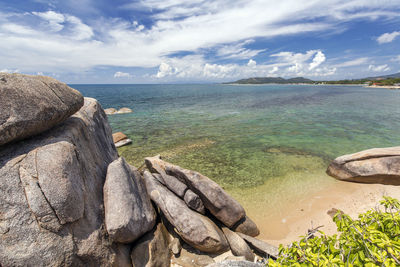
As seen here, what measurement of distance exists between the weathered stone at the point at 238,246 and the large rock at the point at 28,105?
848 centimetres

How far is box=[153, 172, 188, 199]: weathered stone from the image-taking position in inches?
358

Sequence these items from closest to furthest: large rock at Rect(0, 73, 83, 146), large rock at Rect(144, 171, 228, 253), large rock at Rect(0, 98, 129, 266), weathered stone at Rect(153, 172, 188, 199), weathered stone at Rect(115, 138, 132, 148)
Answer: large rock at Rect(0, 98, 129, 266), large rock at Rect(0, 73, 83, 146), large rock at Rect(144, 171, 228, 253), weathered stone at Rect(153, 172, 188, 199), weathered stone at Rect(115, 138, 132, 148)

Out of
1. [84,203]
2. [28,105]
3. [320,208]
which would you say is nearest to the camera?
[28,105]

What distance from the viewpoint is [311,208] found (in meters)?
11.1

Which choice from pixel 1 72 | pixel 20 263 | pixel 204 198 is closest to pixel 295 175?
pixel 204 198

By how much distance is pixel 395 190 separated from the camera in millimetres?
11867

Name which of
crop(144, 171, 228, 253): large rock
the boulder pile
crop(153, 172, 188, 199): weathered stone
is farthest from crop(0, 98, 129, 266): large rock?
crop(153, 172, 188, 199): weathered stone

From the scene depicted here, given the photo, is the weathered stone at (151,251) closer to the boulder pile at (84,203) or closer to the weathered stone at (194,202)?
the boulder pile at (84,203)

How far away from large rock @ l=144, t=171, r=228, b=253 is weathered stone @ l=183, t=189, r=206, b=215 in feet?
0.93

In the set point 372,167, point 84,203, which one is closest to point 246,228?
point 84,203

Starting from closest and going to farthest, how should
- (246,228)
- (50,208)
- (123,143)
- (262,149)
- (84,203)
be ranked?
(50,208)
(84,203)
(246,228)
(262,149)
(123,143)

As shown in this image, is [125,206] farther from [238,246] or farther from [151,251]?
[238,246]

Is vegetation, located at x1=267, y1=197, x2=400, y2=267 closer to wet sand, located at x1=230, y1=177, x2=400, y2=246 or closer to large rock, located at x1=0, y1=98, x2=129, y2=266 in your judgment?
large rock, located at x1=0, y1=98, x2=129, y2=266

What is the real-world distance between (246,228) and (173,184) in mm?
4161
